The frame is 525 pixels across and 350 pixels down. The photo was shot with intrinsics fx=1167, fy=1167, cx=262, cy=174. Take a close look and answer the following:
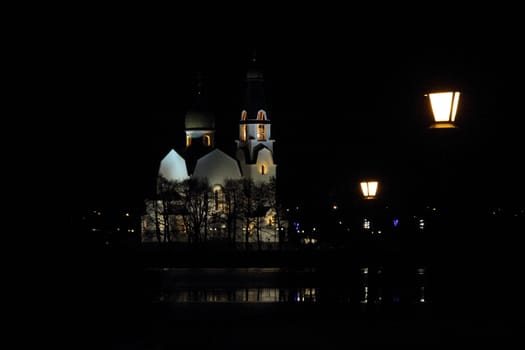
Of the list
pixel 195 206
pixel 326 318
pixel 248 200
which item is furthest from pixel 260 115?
pixel 326 318

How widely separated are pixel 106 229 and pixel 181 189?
17898 mm

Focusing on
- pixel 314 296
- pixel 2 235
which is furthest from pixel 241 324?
pixel 314 296

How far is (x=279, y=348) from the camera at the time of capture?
15.2 m

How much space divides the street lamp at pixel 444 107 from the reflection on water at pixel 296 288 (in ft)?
37.2

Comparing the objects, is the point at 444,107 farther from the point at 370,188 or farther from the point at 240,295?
the point at 240,295

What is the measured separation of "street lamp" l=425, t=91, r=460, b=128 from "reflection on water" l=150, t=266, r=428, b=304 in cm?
1135

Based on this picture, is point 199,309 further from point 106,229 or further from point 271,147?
point 106,229

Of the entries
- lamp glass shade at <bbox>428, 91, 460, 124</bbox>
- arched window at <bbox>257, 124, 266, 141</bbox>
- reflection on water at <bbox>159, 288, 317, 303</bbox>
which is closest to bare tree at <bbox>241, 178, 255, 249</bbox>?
arched window at <bbox>257, 124, 266, 141</bbox>

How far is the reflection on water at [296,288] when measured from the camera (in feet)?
86.6

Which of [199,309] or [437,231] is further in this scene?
[199,309]

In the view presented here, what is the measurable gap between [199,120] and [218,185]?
5.51 metres

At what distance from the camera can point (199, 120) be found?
93.3 m

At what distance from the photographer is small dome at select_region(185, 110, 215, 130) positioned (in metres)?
93.1

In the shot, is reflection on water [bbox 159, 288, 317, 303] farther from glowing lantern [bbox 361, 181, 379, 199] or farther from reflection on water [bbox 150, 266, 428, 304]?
glowing lantern [bbox 361, 181, 379, 199]
